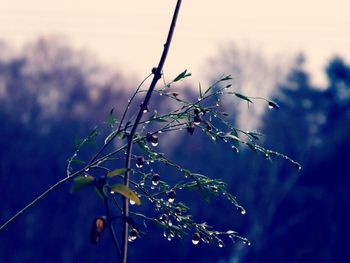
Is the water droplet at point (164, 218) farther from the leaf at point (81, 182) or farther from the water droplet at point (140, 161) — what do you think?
the leaf at point (81, 182)

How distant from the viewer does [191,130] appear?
1.73 metres

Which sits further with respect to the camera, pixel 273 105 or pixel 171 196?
pixel 171 196

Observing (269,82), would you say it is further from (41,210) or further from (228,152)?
(41,210)

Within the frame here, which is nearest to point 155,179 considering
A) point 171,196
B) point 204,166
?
point 171,196

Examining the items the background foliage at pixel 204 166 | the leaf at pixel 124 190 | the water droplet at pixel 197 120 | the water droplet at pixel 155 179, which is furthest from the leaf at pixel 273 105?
the background foliage at pixel 204 166

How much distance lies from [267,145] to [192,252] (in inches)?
215

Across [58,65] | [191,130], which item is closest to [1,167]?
[58,65]

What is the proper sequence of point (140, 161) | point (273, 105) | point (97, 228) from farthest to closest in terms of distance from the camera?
point (140, 161)
point (273, 105)
point (97, 228)

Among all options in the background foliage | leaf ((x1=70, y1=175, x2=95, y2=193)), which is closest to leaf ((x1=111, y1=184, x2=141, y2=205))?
leaf ((x1=70, y1=175, x2=95, y2=193))

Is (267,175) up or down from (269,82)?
down

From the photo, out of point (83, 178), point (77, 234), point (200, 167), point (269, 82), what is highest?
point (269, 82)

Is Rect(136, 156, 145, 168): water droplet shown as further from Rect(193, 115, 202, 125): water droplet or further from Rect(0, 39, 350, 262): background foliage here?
Rect(0, 39, 350, 262): background foliage

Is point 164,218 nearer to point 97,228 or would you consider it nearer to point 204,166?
point 97,228

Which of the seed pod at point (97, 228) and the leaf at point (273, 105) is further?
the leaf at point (273, 105)
